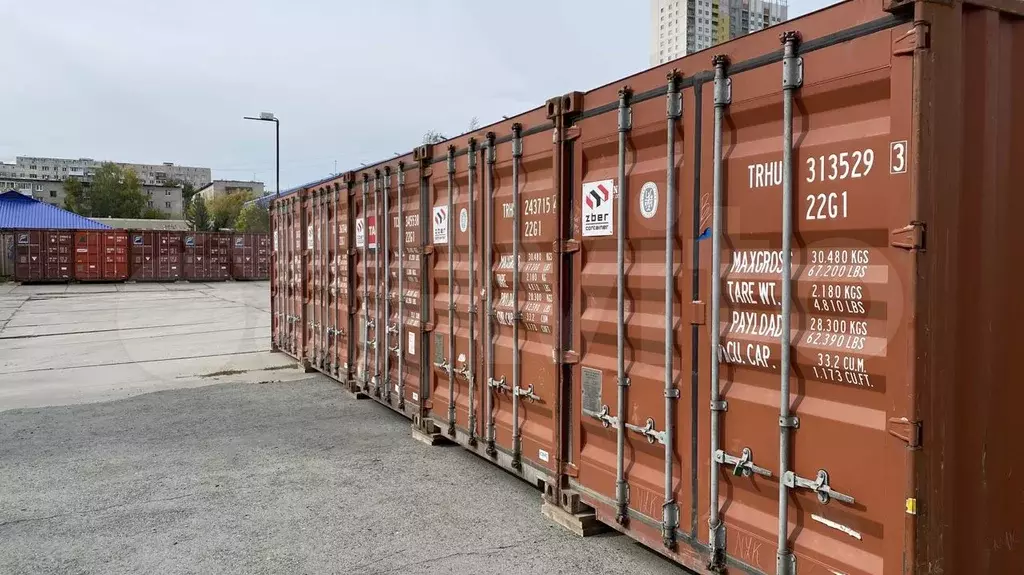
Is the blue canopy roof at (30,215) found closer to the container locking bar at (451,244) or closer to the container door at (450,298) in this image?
the container door at (450,298)

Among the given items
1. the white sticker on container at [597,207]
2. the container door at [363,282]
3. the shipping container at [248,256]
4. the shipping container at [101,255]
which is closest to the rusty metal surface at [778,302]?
the white sticker on container at [597,207]

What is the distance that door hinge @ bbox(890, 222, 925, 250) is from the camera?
2.79m

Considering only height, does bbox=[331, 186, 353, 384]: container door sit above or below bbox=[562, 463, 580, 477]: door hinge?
above

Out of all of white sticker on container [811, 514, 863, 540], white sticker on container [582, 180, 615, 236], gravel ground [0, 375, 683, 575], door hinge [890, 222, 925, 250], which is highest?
white sticker on container [582, 180, 615, 236]

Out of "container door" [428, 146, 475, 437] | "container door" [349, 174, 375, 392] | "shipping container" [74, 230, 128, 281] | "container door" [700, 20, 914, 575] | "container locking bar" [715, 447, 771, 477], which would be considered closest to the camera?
"container door" [700, 20, 914, 575]

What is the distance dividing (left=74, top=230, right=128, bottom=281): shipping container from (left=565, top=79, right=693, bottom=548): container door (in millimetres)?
39383

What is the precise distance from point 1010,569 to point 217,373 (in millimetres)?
11332

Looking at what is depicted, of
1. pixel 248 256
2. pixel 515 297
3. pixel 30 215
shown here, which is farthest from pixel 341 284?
pixel 30 215

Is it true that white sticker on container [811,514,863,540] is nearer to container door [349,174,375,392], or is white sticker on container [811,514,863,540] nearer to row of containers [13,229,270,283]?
container door [349,174,375,392]

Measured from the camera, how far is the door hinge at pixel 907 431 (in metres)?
2.81

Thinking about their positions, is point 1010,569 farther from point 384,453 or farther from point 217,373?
point 217,373

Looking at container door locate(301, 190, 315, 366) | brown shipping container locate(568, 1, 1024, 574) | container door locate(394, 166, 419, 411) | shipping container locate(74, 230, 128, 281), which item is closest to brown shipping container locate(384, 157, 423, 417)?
container door locate(394, 166, 419, 411)

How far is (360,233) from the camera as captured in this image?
9023 mm

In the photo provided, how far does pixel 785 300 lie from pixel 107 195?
109m
